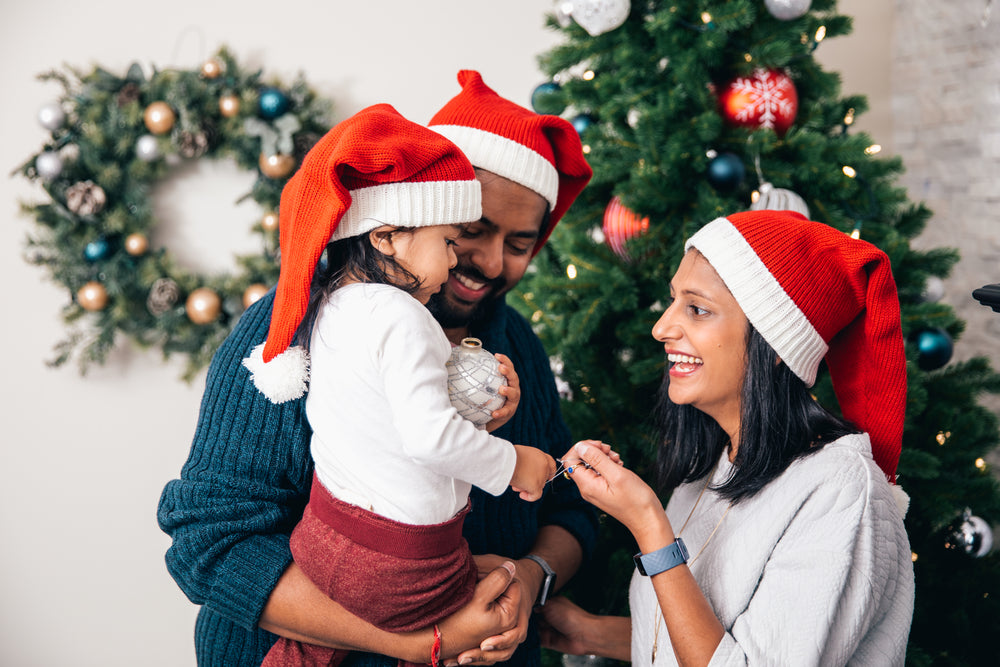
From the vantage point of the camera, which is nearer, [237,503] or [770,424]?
[237,503]

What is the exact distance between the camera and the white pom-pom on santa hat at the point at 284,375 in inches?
42.0

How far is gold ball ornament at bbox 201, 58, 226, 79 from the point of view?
2361mm

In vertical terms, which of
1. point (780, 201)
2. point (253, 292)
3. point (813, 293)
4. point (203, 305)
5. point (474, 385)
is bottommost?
point (474, 385)

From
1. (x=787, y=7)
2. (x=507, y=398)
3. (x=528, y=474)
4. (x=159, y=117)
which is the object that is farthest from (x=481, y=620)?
(x=159, y=117)

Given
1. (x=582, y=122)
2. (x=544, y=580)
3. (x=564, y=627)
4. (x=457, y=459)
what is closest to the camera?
(x=457, y=459)

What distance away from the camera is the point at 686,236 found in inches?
70.7

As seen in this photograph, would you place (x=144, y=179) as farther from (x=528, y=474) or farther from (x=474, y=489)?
(x=528, y=474)

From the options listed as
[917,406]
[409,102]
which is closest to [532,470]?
[917,406]

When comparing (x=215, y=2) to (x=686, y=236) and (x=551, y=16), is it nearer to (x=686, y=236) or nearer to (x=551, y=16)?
(x=551, y=16)

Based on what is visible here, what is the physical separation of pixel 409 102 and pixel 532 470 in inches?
79.2

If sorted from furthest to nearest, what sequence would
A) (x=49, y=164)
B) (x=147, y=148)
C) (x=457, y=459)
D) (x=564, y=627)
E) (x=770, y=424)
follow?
1. (x=147, y=148)
2. (x=49, y=164)
3. (x=564, y=627)
4. (x=770, y=424)
5. (x=457, y=459)

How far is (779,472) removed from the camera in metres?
1.17

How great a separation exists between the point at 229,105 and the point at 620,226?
138 centimetres

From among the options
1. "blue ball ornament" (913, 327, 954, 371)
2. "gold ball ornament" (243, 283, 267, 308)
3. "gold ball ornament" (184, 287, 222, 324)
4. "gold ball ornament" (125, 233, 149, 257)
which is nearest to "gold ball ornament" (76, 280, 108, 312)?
"gold ball ornament" (125, 233, 149, 257)
